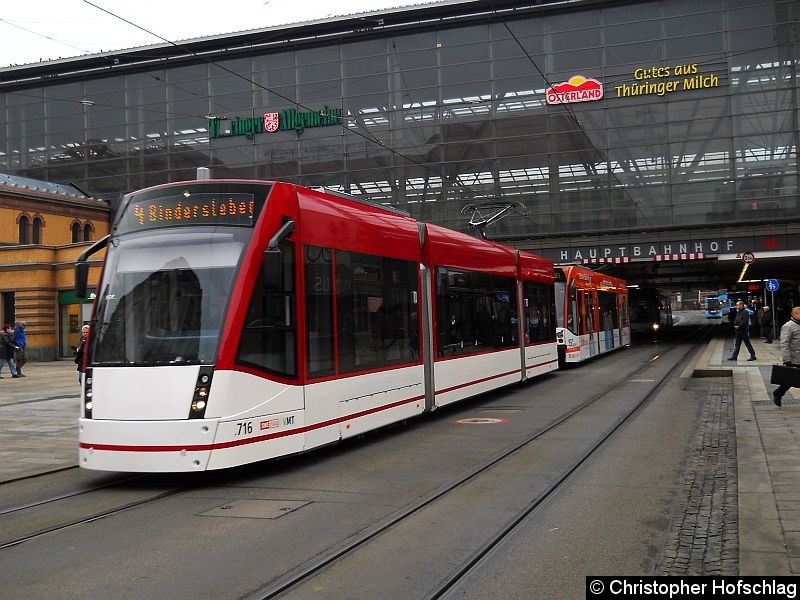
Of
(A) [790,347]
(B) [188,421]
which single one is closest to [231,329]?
(B) [188,421]

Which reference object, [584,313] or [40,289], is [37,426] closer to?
[584,313]

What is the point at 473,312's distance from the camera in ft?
49.2

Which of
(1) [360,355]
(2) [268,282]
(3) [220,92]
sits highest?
(3) [220,92]

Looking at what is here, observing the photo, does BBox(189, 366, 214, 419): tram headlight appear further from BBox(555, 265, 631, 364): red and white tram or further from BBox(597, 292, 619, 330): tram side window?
BBox(597, 292, 619, 330): tram side window

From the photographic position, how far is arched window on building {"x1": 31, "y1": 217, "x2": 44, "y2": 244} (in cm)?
4384

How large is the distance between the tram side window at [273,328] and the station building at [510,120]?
91.4 feet

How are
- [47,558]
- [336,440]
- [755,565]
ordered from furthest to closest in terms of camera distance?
[336,440]
[47,558]
[755,565]

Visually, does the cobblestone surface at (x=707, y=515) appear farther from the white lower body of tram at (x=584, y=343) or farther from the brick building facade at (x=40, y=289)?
the brick building facade at (x=40, y=289)

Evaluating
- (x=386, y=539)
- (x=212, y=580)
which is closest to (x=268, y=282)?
(x=386, y=539)

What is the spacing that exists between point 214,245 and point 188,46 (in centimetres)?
4121

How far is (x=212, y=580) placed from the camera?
5141 mm

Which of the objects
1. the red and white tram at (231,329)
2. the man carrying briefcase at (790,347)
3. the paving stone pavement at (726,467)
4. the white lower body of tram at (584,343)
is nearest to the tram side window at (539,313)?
the white lower body of tram at (584,343)

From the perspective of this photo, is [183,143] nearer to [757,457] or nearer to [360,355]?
[360,355]

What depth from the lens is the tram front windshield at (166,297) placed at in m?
8.12
